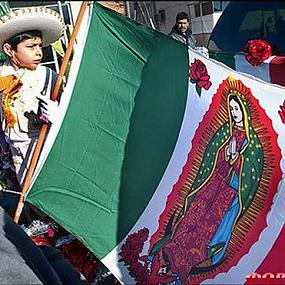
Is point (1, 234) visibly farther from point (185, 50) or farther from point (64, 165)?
point (185, 50)

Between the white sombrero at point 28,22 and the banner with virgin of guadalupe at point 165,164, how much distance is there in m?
0.46

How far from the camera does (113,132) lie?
3.19 metres

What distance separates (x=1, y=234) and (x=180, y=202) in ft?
4.49

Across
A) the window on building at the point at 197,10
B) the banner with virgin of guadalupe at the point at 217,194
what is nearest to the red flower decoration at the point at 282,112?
the banner with virgin of guadalupe at the point at 217,194

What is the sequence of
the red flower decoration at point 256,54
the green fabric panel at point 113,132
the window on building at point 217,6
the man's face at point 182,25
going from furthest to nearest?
the window on building at point 217,6, the man's face at point 182,25, the red flower decoration at point 256,54, the green fabric panel at point 113,132

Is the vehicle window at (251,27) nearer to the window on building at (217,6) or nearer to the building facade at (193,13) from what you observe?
the building facade at (193,13)

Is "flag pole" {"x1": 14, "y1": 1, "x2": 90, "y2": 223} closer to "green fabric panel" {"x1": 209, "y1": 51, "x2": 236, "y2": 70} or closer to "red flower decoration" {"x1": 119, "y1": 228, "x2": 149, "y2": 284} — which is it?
"red flower decoration" {"x1": 119, "y1": 228, "x2": 149, "y2": 284}

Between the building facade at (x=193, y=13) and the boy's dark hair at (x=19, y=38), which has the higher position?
the building facade at (x=193, y=13)

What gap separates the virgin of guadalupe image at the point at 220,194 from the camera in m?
2.97

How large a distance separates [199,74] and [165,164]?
18.1 inches

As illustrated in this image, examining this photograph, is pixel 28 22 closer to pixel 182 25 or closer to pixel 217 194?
pixel 217 194

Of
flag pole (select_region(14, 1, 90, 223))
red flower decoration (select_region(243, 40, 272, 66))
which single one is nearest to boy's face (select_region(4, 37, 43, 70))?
flag pole (select_region(14, 1, 90, 223))

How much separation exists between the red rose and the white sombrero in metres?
0.92

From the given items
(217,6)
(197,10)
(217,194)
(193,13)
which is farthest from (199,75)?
(193,13)
